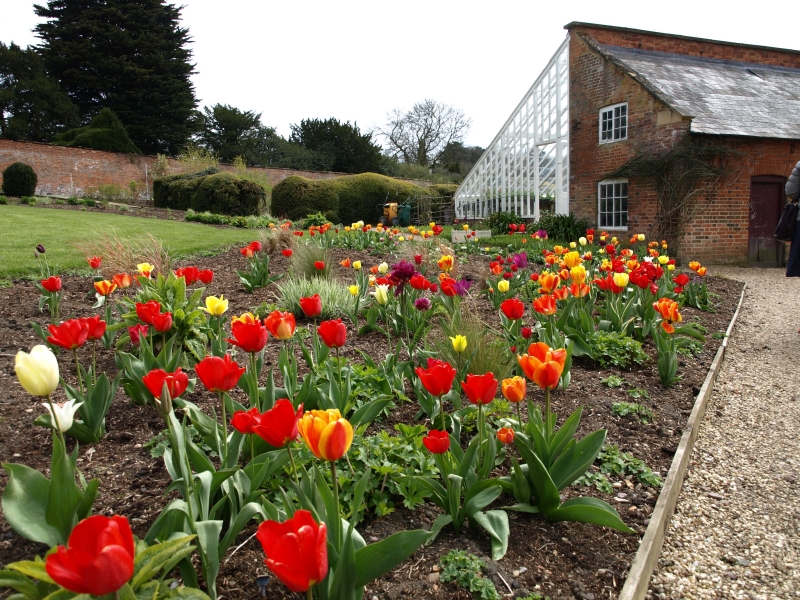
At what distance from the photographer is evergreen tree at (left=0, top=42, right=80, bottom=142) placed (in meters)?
28.2

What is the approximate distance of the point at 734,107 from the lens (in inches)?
483

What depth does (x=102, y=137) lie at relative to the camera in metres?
25.6

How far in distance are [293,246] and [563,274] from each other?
4.52m

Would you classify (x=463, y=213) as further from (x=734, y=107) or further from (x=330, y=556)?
(x=330, y=556)

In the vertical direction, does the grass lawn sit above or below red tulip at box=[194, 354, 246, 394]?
above

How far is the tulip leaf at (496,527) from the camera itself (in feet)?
5.72

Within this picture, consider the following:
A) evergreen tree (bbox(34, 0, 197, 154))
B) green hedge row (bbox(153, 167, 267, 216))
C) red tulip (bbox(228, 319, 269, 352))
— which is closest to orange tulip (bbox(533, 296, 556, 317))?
red tulip (bbox(228, 319, 269, 352))

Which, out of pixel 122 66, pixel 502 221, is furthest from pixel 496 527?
pixel 122 66

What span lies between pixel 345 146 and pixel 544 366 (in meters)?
37.4

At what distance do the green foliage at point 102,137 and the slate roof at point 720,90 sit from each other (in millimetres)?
21876

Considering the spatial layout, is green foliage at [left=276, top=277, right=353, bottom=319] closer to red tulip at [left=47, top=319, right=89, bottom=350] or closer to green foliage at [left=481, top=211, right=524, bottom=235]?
red tulip at [left=47, top=319, right=89, bottom=350]

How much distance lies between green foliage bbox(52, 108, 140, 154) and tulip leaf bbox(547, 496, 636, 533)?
27.7m

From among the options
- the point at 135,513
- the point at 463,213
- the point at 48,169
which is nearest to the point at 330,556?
the point at 135,513

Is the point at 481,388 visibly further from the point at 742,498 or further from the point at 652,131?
the point at 652,131
